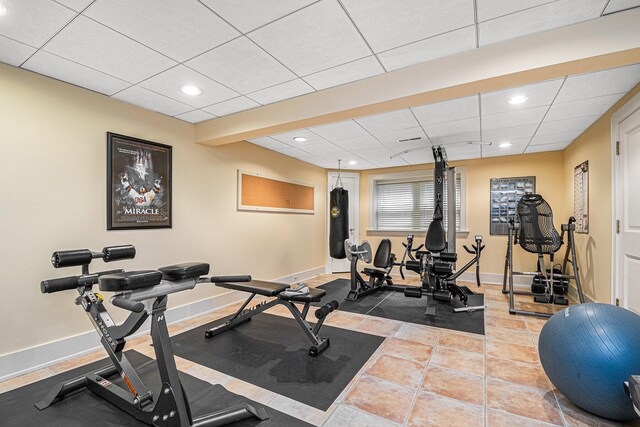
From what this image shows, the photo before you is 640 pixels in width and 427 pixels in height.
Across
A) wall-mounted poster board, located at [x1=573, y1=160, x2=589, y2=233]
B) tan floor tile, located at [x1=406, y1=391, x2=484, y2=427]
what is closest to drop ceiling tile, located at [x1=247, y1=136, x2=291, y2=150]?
tan floor tile, located at [x1=406, y1=391, x2=484, y2=427]

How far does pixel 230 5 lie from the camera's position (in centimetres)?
173

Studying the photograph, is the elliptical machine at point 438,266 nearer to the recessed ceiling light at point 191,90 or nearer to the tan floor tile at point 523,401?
the tan floor tile at point 523,401

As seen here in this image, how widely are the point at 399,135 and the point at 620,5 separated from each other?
252 cm

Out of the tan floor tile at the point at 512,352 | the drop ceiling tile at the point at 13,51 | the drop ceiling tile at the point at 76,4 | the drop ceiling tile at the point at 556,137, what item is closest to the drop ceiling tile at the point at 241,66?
the drop ceiling tile at the point at 76,4

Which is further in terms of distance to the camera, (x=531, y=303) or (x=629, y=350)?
(x=531, y=303)

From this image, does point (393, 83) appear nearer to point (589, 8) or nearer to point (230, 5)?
point (589, 8)

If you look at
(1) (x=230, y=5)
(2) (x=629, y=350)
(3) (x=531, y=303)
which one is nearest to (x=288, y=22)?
(1) (x=230, y=5)

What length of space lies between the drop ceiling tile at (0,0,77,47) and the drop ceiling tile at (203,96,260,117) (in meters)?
1.40

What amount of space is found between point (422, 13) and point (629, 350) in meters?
2.28

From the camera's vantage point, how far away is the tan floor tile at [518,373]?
218 cm

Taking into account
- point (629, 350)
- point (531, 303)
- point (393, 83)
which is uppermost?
point (393, 83)

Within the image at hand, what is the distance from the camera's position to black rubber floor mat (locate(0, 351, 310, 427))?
180cm

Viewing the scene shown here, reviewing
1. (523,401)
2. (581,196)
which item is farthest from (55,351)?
(581,196)

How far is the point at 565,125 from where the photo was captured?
3707mm
